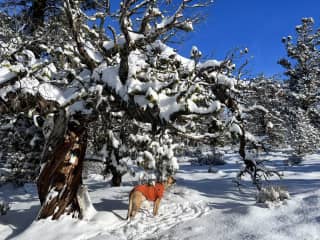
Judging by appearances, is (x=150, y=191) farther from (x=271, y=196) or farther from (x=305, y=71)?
(x=305, y=71)

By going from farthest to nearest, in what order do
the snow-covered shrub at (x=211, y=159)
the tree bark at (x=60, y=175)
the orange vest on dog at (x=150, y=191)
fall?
1. the snow-covered shrub at (x=211, y=159)
2. the orange vest on dog at (x=150, y=191)
3. the tree bark at (x=60, y=175)

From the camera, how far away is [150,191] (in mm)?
8930

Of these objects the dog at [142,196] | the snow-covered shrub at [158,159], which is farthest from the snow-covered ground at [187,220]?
the snow-covered shrub at [158,159]

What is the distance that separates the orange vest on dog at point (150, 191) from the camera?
8836mm

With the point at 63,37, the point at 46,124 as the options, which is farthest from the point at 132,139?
the point at 63,37

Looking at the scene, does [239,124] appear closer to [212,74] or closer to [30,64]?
[212,74]

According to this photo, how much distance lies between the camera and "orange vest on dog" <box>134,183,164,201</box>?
884 cm

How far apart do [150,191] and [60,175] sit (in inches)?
79.7

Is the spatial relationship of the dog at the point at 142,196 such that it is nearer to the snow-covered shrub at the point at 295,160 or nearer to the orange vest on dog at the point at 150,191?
the orange vest on dog at the point at 150,191

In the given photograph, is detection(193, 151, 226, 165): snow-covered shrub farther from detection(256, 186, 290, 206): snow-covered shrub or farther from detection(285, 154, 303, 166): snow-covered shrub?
detection(256, 186, 290, 206): snow-covered shrub

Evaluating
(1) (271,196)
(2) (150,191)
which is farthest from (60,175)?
(1) (271,196)

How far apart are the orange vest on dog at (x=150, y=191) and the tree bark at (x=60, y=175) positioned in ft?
4.78

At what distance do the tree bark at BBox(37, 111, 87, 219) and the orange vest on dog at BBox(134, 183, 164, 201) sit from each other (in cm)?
146

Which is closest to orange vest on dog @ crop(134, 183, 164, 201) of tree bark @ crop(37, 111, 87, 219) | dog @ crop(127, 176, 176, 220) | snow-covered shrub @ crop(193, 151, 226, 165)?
dog @ crop(127, 176, 176, 220)
